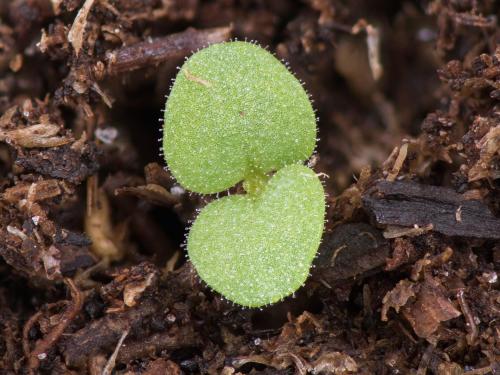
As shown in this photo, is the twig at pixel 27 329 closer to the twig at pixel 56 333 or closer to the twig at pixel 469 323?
the twig at pixel 56 333

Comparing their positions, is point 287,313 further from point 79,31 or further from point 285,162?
point 79,31

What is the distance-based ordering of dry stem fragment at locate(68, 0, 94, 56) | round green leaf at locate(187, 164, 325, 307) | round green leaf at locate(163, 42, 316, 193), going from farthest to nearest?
1. dry stem fragment at locate(68, 0, 94, 56)
2. round green leaf at locate(163, 42, 316, 193)
3. round green leaf at locate(187, 164, 325, 307)

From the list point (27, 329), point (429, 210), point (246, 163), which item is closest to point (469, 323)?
point (429, 210)

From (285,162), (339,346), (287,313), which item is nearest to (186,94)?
(285,162)

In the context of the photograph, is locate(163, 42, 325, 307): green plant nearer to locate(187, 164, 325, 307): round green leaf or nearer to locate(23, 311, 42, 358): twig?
locate(187, 164, 325, 307): round green leaf

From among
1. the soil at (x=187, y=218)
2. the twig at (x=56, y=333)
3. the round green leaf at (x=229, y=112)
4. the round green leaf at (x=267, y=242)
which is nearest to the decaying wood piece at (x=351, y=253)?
the soil at (x=187, y=218)

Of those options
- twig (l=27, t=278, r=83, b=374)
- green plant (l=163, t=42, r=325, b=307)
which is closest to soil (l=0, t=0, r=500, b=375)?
twig (l=27, t=278, r=83, b=374)

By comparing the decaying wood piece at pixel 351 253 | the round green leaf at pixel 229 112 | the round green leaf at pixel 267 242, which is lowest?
the decaying wood piece at pixel 351 253
